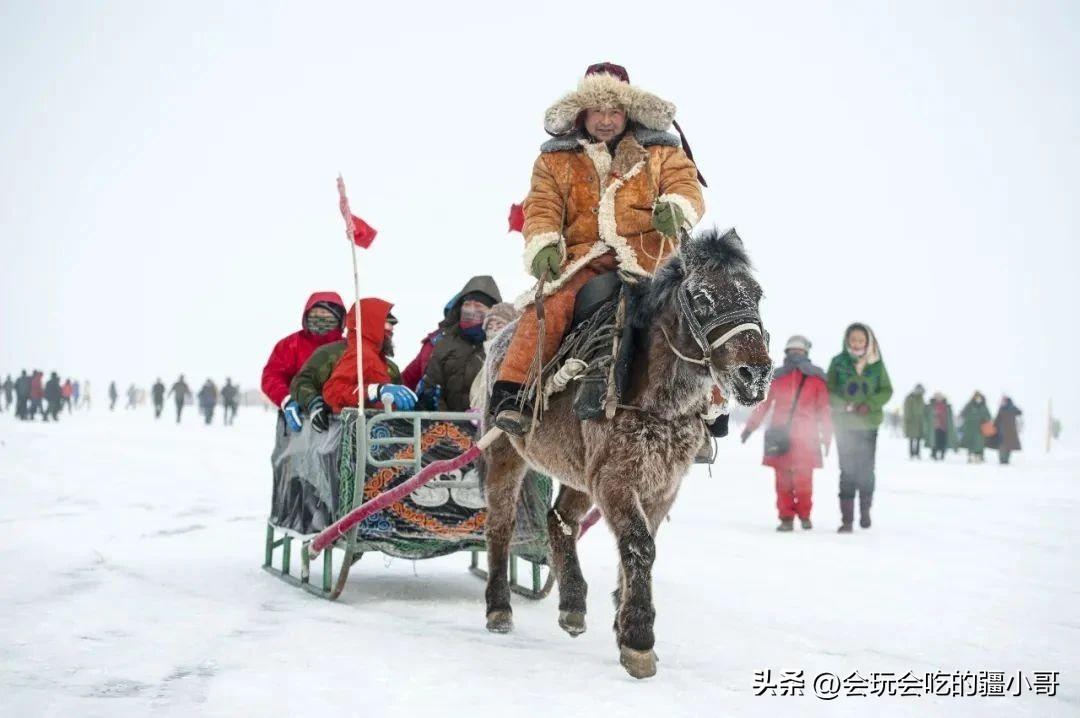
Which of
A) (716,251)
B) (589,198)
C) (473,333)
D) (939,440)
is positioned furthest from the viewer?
(939,440)

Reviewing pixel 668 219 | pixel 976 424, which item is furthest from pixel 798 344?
pixel 976 424

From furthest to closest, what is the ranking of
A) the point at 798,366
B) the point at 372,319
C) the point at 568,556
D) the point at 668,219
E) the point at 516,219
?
the point at 798,366 → the point at 516,219 → the point at 372,319 → the point at 568,556 → the point at 668,219

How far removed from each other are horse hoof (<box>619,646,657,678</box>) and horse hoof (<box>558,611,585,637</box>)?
0.90 m

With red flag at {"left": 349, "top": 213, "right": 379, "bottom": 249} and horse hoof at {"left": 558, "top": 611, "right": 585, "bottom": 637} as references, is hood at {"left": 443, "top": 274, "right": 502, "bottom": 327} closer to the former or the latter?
red flag at {"left": 349, "top": 213, "right": 379, "bottom": 249}

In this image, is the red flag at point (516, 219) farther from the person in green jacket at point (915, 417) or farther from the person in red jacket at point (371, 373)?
the person in green jacket at point (915, 417)

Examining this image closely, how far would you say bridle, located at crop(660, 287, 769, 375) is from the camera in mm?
4465

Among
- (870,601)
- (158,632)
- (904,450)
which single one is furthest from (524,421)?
(904,450)

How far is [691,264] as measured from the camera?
479cm

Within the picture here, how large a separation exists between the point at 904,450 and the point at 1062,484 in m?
16.2

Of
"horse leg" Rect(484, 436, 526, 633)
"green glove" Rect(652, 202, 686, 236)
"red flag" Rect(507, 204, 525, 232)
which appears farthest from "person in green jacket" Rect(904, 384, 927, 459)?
"green glove" Rect(652, 202, 686, 236)

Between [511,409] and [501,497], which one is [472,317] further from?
[511,409]

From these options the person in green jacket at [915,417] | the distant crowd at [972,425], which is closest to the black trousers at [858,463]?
the distant crowd at [972,425]

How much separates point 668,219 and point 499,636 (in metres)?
2.55

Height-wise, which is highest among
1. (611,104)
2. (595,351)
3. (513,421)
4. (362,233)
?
(611,104)
